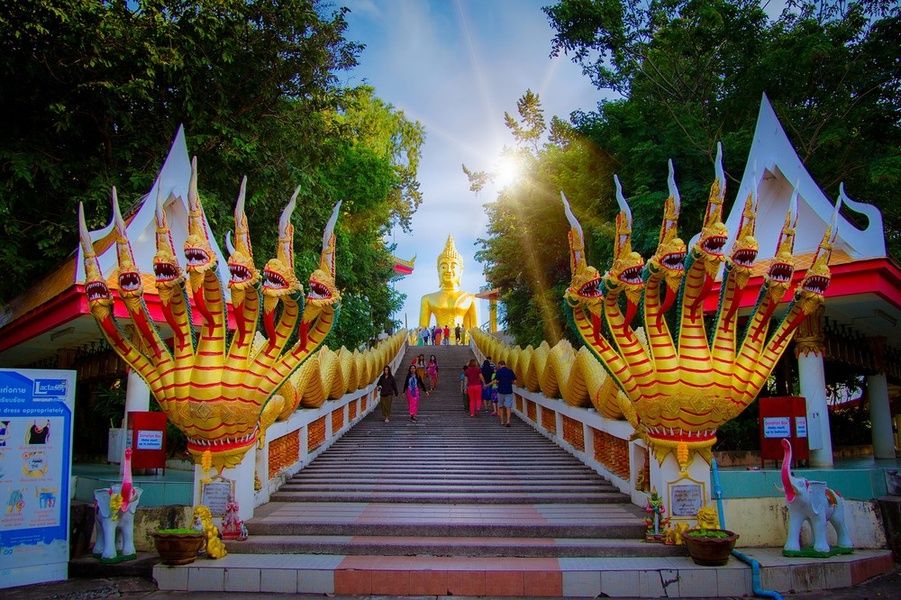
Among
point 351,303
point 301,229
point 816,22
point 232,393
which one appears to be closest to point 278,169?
point 301,229

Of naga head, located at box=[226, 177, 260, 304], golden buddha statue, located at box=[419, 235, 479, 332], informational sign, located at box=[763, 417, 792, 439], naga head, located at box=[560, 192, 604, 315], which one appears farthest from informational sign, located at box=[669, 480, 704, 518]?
golden buddha statue, located at box=[419, 235, 479, 332]

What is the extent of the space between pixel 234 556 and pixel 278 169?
1075cm

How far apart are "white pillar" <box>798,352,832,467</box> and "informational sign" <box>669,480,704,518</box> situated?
3821 millimetres

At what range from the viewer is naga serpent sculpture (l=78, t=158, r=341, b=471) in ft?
24.8

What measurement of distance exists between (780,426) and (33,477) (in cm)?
889

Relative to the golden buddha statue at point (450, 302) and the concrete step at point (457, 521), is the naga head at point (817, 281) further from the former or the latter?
the golden buddha statue at point (450, 302)

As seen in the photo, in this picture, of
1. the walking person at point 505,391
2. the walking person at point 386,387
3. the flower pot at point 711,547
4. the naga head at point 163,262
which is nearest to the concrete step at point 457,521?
the flower pot at point 711,547

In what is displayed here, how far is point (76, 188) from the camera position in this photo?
1466 centimetres

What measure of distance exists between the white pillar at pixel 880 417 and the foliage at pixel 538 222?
751cm

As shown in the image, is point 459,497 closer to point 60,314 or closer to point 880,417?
point 60,314

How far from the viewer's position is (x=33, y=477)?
7.38 metres

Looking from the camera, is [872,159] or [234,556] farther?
[872,159]

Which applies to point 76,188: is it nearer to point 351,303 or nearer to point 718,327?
point 351,303

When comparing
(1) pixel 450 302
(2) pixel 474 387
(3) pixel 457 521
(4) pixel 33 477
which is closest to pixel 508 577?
(3) pixel 457 521
